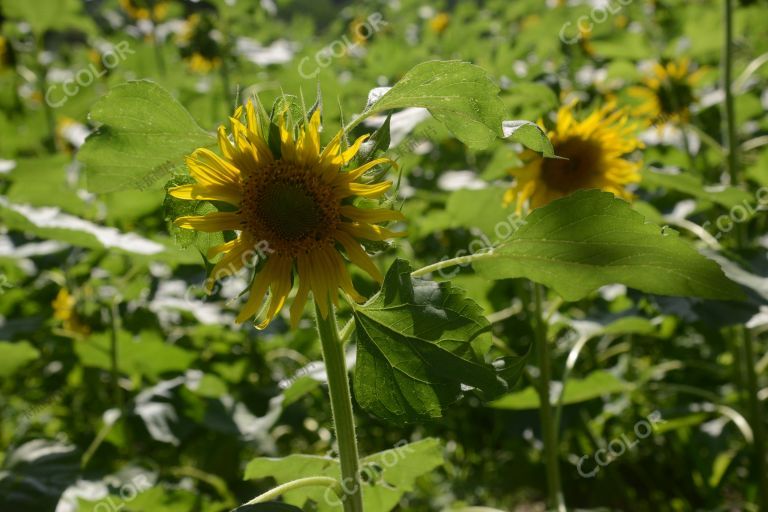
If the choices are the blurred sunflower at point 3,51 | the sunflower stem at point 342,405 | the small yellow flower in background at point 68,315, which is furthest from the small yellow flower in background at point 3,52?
the sunflower stem at point 342,405

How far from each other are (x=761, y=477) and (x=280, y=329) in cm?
128

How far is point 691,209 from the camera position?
209 centimetres

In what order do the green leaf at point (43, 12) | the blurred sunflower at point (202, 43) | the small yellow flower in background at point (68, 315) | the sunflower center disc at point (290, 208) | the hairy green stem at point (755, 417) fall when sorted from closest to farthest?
the sunflower center disc at point (290, 208) → the hairy green stem at point (755, 417) → the small yellow flower in background at point (68, 315) → the green leaf at point (43, 12) → the blurred sunflower at point (202, 43)

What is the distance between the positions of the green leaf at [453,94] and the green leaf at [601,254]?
0.16 meters

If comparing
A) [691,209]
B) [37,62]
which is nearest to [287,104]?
[691,209]

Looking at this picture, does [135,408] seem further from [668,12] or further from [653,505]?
[668,12]

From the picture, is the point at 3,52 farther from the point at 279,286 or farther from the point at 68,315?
the point at 279,286

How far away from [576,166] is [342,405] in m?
0.90

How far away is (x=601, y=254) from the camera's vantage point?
1013 mm

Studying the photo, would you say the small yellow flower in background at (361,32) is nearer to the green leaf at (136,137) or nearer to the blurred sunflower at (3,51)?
the blurred sunflower at (3,51)

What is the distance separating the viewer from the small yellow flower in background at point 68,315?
8.98 feet

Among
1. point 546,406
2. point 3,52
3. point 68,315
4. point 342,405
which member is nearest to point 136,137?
point 342,405

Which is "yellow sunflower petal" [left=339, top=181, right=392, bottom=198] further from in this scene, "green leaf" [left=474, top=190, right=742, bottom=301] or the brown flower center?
the brown flower center

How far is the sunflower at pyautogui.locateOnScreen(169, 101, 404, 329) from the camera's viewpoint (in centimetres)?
99
